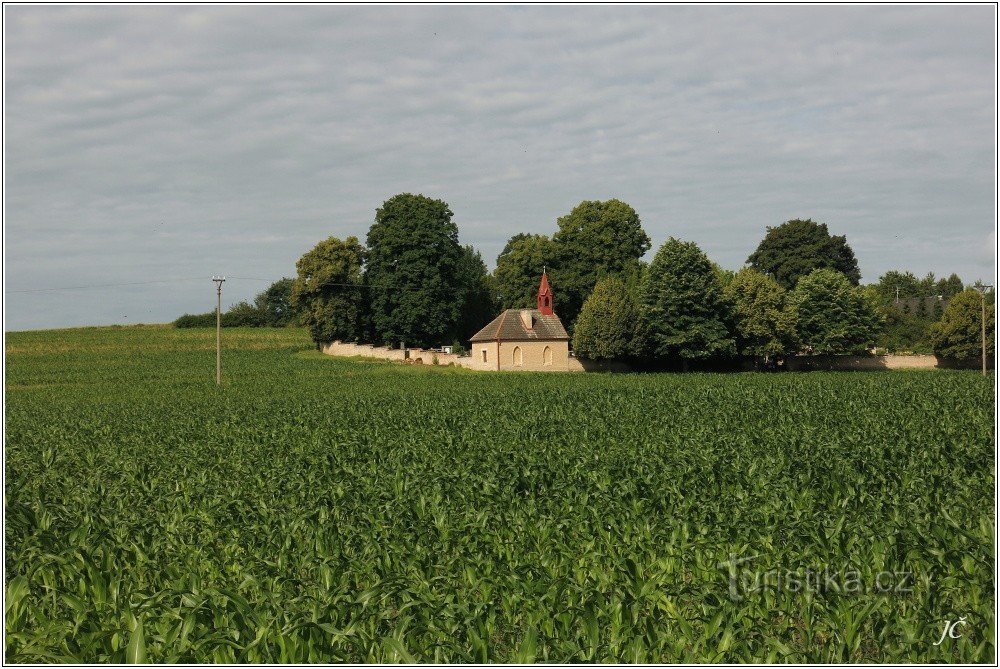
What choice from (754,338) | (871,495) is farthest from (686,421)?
(754,338)

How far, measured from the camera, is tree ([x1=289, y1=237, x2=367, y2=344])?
79875 millimetres

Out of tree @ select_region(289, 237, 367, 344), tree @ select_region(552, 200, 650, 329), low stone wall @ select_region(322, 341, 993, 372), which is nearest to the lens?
low stone wall @ select_region(322, 341, 993, 372)

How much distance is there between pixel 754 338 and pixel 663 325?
9.31 meters

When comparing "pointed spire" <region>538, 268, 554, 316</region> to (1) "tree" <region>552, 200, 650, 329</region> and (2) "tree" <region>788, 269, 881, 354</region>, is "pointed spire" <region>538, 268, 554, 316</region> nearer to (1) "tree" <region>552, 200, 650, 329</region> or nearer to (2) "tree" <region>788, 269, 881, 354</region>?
(1) "tree" <region>552, 200, 650, 329</region>

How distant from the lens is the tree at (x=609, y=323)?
65.3 metres

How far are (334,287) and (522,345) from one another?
826 inches

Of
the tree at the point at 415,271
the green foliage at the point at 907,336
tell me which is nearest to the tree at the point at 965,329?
→ the green foliage at the point at 907,336

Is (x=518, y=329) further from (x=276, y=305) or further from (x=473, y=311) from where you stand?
(x=276, y=305)

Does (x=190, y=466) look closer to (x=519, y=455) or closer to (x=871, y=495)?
(x=519, y=455)

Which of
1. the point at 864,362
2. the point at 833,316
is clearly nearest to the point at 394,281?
the point at 833,316

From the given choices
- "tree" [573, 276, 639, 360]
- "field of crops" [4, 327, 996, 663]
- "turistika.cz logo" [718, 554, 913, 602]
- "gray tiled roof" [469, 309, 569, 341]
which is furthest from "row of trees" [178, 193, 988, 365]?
"turistika.cz logo" [718, 554, 913, 602]

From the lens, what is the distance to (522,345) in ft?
223

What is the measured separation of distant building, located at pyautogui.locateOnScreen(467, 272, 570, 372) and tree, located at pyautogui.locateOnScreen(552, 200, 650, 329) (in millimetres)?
12770

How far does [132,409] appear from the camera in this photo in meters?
35.8
